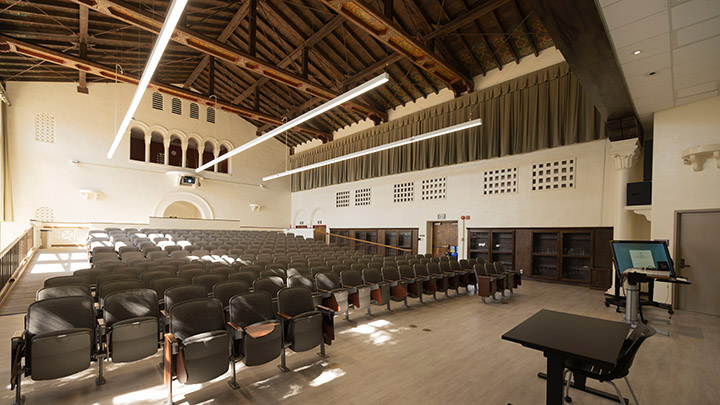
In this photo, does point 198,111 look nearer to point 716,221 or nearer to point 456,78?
point 456,78

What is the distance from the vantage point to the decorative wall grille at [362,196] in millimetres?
16473

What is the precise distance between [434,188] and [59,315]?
12.1 meters

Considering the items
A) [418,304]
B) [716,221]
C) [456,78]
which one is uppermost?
[456,78]

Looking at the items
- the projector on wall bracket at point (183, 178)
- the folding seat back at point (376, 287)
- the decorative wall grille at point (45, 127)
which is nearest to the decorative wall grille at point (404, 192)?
the folding seat back at point (376, 287)

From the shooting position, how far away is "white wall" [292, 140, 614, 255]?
9227 millimetres

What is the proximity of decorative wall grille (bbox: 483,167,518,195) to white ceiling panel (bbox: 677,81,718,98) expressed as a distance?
515cm

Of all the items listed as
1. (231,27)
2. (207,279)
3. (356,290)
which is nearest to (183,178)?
(231,27)

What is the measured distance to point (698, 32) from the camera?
4.08 meters

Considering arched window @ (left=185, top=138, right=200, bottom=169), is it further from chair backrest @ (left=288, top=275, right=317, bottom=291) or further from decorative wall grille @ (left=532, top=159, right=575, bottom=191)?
decorative wall grille @ (left=532, top=159, right=575, bottom=191)

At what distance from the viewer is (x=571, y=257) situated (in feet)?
31.9

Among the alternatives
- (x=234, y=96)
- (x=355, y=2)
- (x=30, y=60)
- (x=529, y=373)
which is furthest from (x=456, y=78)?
(x=30, y=60)

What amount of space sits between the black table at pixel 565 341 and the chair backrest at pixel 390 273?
3.38 m

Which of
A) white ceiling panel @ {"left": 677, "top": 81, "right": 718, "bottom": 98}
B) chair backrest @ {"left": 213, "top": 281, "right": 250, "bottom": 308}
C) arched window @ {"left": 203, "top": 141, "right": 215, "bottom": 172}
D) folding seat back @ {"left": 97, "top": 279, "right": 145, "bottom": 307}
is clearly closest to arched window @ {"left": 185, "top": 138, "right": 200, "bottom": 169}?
arched window @ {"left": 203, "top": 141, "right": 215, "bottom": 172}

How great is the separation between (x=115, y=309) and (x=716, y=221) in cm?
1002
